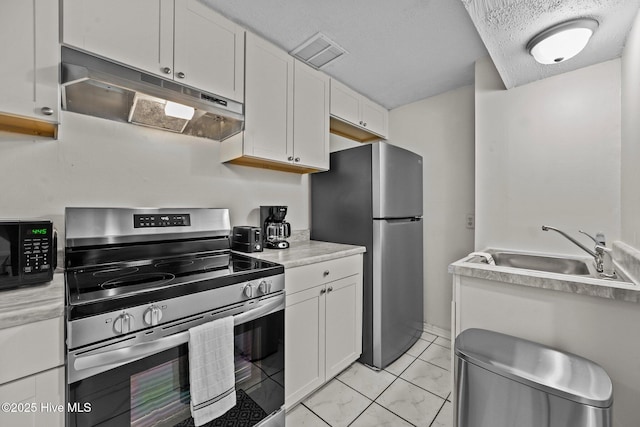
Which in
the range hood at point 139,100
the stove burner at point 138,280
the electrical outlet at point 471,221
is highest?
the range hood at point 139,100

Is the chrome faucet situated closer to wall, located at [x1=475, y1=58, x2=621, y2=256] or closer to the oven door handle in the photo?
wall, located at [x1=475, y1=58, x2=621, y2=256]

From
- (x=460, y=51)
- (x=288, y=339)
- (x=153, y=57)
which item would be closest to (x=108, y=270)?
(x=288, y=339)

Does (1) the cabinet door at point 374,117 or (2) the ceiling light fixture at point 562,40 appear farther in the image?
(1) the cabinet door at point 374,117

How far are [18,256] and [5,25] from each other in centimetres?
87

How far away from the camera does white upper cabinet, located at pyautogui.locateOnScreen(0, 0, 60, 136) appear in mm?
982

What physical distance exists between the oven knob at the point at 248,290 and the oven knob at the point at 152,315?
35cm

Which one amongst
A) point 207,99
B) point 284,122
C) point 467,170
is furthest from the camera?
point 467,170

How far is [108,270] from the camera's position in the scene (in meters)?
1.26

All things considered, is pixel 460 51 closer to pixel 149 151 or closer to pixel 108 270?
pixel 149 151

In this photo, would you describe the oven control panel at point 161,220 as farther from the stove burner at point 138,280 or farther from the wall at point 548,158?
the wall at point 548,158

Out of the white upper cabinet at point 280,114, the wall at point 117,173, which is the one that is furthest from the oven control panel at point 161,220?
the white upper cabinet at point 280,114

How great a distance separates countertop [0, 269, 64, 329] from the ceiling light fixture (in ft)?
7.99

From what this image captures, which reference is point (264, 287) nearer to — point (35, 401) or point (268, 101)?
point (35, 401)

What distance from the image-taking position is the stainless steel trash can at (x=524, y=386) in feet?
2.68
